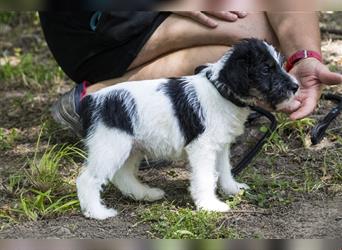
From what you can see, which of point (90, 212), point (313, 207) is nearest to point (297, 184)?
point (313, 207)

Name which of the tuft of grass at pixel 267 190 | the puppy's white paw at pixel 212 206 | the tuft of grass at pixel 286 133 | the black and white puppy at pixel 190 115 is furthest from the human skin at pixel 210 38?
the puppy's white paw at pixel 212 206

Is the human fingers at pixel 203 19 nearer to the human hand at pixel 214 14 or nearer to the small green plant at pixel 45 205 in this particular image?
the human hand at pixel 214 14

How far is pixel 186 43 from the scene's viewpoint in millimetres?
5277

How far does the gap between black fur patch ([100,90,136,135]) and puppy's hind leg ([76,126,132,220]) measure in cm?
4

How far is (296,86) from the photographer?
158 inches

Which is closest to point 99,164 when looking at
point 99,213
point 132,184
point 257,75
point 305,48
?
point 99,213

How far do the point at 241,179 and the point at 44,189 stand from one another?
1.31 m

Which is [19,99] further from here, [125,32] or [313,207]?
[313,207]

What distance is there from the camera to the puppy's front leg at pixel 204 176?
160 inches

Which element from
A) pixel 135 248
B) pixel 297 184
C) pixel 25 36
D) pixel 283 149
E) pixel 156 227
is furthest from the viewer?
pixel 25 36

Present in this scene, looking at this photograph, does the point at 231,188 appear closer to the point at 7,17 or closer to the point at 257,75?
the point at 257,75

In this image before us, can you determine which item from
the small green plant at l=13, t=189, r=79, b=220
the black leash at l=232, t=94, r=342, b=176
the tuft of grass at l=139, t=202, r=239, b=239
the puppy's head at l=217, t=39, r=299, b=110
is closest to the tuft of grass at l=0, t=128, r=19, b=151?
the small green plant at l=13, t=189, r=79, b=220

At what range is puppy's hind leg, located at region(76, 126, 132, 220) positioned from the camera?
4074 mm

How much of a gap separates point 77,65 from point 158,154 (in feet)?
5.28
